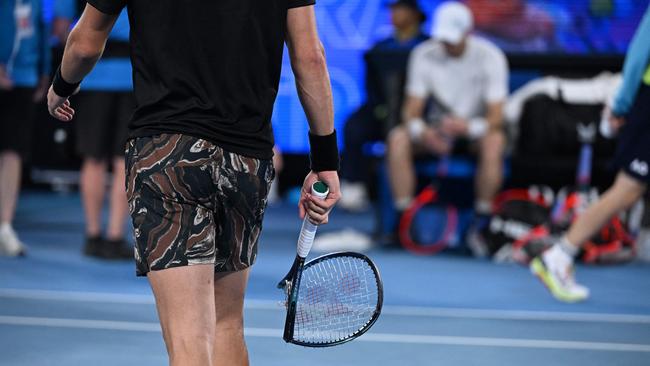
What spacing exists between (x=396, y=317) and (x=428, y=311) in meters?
0.24

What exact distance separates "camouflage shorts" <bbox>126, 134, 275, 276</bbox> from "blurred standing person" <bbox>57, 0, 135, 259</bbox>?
4.03 metres

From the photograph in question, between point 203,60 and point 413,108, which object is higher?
point 203,60

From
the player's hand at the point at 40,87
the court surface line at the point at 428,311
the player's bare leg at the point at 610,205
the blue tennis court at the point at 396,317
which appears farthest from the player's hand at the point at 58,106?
the player's hand at the point at 40,87

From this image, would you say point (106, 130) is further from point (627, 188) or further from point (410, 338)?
point (627, 188)

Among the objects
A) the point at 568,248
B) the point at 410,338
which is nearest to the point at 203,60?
the point at 410,338

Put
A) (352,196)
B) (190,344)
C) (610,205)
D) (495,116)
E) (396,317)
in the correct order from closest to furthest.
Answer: (190,344) < (396,317) < (610,205) < (495,116) < (352,196)

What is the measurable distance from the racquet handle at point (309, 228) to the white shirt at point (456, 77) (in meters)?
5.04

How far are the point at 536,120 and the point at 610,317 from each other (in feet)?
8.57

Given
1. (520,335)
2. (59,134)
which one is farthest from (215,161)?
(59,134)

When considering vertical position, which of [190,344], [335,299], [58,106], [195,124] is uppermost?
[195,124]

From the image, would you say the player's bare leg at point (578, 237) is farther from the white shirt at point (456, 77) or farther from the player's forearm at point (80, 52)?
the player's forearm at point (80, 52)

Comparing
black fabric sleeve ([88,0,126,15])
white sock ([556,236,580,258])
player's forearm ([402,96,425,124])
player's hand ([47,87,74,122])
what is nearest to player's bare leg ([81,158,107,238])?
player's forearm ([402,96,425,124])

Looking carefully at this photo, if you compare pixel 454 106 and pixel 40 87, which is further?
pixel 454 106

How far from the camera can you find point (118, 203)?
267 inches
